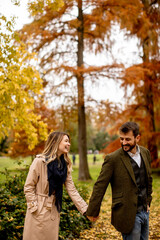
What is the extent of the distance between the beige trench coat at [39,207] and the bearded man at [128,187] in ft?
1.46

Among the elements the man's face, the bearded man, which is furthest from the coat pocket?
the man's face

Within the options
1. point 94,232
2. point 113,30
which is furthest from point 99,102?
point 94,232

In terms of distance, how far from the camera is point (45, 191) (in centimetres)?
285

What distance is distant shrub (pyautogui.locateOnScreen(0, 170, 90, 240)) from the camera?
3859 millimetres

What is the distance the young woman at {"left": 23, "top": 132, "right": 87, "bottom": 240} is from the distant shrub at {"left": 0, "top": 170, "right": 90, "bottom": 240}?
3.73 ft

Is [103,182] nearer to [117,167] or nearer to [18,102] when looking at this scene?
[117,167]

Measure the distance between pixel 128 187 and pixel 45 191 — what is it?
0.92 meters

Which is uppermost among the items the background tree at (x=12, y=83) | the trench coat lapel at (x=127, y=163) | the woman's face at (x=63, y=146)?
the background tree at (x=12, y=83)

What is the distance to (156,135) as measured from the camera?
15.1m

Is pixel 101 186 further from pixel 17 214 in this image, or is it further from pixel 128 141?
pixel 17 214

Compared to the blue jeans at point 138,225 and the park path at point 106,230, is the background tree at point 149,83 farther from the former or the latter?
the blue jeans at point 138,225

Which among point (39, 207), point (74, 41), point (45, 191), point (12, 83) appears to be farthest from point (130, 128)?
point (74, 41)

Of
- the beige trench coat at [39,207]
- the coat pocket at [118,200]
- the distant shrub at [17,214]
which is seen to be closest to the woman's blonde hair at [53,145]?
the beige trench coat at [39,207]

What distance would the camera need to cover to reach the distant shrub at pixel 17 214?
3859mm
